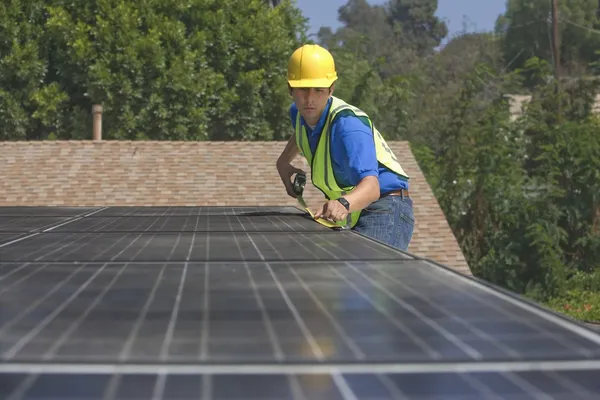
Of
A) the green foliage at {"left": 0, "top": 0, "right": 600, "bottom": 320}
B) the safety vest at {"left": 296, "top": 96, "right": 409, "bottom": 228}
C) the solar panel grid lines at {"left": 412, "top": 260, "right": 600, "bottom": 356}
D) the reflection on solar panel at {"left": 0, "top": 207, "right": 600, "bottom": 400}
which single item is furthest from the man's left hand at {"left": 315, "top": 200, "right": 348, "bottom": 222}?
the green foliage at {"left": 0, "top": 0, "right": 600, "bottom": 320}

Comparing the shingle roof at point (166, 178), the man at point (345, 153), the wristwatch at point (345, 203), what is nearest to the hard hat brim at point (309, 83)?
the man at point (345, 153)

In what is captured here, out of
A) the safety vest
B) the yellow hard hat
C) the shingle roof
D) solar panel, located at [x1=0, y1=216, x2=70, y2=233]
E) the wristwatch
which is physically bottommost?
the shingle roof

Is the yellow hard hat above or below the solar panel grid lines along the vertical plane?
above

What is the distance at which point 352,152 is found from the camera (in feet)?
17.0

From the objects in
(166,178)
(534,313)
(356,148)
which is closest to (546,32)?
(166,178)

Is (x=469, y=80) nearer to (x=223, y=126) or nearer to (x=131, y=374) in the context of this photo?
(x=223, y=126)

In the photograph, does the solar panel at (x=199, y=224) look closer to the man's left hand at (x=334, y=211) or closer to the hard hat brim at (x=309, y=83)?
the man's left hand at (x=334, y=211)

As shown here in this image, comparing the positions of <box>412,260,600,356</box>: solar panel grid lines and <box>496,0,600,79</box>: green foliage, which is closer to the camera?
<box>412,260,600,356</box>: solar panel grid lines

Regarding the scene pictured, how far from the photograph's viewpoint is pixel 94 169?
770 inches

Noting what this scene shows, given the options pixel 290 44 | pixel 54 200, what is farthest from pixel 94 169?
pixel 290 44

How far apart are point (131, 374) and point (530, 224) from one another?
20061 millimetres

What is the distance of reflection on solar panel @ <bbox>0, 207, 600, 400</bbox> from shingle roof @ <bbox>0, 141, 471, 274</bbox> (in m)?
14.0

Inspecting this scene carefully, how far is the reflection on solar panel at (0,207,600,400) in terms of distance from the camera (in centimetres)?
166

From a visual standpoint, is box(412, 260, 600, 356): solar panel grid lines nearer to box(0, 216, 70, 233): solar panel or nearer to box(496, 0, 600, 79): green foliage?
box(0, 216, 70, 233): solar panel
